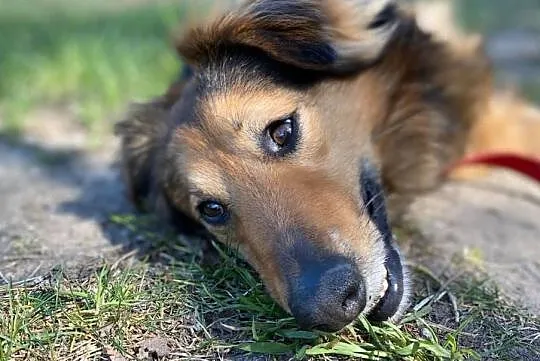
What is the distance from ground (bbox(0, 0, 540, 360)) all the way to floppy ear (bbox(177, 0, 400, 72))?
0.85m

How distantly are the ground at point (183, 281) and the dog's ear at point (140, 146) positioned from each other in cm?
19

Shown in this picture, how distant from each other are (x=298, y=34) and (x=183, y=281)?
3.86 ft

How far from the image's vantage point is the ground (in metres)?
2.53

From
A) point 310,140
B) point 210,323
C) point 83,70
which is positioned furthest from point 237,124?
point 83,70

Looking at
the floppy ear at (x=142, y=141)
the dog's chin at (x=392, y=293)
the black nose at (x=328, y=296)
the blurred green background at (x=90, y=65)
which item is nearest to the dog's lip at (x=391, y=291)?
the dog's chin at (x=392, y=293)

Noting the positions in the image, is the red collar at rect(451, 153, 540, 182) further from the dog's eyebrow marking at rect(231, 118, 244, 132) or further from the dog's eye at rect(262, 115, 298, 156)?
the dog's eyebrow marking at rect(231, 118, 244, 132)

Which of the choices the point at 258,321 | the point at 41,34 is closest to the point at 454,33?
the point at 258,321

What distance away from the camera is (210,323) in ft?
8.82

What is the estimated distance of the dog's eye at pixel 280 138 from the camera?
3.04m

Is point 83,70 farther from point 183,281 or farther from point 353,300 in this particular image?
point 353,300

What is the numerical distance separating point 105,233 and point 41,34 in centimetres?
477

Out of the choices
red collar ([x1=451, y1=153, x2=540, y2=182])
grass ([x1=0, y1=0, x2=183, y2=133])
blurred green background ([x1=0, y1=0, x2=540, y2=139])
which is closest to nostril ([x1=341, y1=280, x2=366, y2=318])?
red collar ([x1=451, y1=153, x2=540, y2=182])

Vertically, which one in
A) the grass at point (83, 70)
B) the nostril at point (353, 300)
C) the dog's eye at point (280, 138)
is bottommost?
the grass at point (83, 70)

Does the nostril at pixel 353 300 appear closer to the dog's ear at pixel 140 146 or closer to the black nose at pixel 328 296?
the black nose at pixel 328 296
